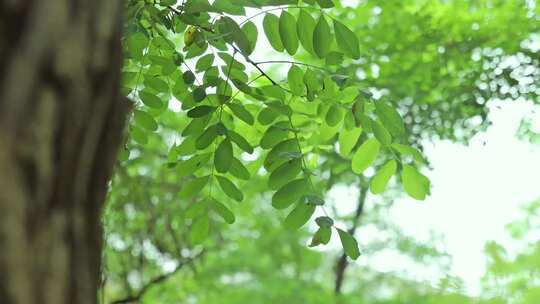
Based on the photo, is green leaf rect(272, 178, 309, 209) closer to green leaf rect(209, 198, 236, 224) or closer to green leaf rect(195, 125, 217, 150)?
green leaf rect(195, 125, 217, 150)

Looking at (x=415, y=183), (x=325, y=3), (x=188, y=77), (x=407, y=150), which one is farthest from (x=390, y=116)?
(x=188, y=77)

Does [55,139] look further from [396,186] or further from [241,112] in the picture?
[396,186]

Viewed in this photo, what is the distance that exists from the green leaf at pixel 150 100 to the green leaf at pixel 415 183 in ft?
3.19

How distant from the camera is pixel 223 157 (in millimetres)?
2566

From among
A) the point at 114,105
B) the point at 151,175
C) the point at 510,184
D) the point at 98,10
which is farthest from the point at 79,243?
the point at 510,184

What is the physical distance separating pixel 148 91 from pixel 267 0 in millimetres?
785

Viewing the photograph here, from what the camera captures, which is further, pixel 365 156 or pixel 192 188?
pixel 192 188

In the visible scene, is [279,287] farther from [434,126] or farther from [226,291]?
[434,126]

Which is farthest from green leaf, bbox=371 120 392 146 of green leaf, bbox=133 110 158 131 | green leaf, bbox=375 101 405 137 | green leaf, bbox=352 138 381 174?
green leaf, bbox=133 110 158 131

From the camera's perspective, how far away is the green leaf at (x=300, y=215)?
7.89 ft

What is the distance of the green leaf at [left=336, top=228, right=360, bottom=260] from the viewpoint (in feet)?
7.36

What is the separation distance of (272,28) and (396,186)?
19.3 ft

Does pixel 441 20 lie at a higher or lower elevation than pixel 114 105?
lower

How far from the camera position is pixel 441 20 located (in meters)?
5.70
